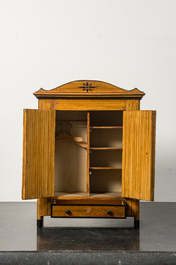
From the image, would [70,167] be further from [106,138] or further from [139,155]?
[139,155]

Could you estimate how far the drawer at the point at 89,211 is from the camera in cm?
339

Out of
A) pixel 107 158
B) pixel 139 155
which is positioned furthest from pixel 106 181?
pixel 139 155

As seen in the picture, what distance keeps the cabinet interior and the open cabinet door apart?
0.61 meters

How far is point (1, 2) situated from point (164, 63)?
2787 millimetres

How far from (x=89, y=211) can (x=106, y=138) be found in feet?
3.57

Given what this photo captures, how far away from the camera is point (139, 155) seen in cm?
336

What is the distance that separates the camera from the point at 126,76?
201 inches

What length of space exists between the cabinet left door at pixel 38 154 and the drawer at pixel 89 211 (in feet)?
0.60

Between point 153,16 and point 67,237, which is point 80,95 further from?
point 153,16

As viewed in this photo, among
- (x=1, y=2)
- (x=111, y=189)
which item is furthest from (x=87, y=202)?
(x=1, y=2)

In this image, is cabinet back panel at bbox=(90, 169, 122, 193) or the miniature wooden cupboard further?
cabinet back panel at bbox=(90, 169, 122, 193)

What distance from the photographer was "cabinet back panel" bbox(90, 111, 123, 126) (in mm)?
4133

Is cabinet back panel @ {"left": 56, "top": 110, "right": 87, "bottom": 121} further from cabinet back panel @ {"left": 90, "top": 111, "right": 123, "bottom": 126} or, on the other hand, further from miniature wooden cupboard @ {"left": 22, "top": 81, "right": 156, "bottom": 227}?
miniature wooden cupboard @ {"left": 22, "top": 81, "right": 156, "bottom": 227}

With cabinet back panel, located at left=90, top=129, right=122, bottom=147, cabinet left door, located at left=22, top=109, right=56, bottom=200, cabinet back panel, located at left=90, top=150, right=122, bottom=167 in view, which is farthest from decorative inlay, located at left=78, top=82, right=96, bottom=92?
cabinet back panel, located at left=90, top=150, right=122, bottom=167
